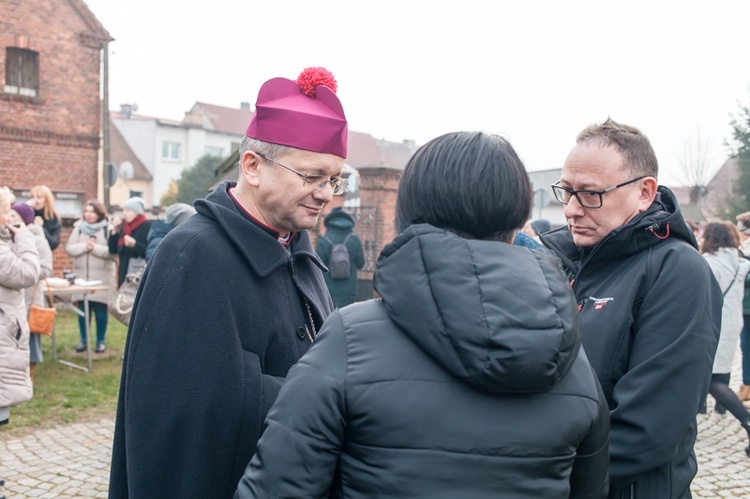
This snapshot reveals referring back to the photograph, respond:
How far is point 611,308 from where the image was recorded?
2170 millimetres

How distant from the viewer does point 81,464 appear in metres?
5.23

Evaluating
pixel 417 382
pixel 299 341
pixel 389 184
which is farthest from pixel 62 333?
pixel 417 382

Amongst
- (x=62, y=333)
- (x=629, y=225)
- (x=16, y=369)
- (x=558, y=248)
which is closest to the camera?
(x=629, y=225)

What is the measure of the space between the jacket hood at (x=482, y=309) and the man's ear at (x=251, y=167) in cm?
86

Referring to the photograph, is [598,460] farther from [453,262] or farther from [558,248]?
[558,248]

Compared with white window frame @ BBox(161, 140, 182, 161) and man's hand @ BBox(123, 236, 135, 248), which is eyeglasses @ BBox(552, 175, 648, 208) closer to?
man's hand @ BBox(123, 236, 135, 248)

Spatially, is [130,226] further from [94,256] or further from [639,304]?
[639,304]

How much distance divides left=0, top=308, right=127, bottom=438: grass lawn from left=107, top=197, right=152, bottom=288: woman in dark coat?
1221mm

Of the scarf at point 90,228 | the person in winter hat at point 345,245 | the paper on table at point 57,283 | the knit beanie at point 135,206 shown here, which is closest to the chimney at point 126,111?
the scarf at point 90,228

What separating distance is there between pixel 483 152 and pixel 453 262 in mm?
278

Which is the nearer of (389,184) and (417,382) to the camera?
(417,382)

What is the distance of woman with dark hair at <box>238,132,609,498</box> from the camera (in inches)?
50.3

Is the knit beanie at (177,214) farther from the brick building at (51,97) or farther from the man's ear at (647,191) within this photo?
the brick building at (51,97)

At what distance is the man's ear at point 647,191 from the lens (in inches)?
92.9
